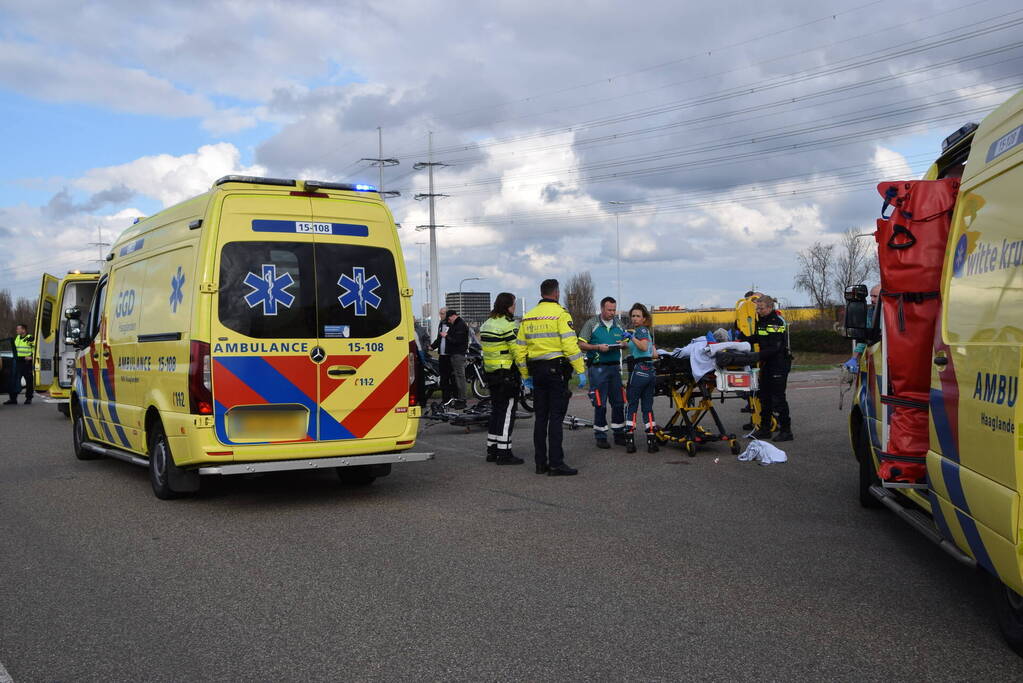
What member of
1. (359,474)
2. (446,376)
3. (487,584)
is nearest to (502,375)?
(359,474)

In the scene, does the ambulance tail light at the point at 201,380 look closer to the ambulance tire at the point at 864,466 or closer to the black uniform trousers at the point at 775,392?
the ambulance tire at the point at 864,466

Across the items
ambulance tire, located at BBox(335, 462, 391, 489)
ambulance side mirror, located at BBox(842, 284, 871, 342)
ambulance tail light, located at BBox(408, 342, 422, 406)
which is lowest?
ambulance tire, located at BBox(335, 462, 391, 489)

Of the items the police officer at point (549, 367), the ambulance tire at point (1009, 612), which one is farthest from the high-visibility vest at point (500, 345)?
the ambulance tire at point (1009, 612)

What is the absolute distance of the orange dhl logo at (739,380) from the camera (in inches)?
436

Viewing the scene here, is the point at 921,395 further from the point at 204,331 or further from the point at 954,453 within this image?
the point at 204,331

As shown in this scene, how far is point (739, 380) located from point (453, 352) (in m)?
7.99

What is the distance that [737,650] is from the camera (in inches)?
177

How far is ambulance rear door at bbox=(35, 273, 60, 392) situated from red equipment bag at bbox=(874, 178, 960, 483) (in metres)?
17.2

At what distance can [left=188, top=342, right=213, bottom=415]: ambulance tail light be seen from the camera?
7.92 m

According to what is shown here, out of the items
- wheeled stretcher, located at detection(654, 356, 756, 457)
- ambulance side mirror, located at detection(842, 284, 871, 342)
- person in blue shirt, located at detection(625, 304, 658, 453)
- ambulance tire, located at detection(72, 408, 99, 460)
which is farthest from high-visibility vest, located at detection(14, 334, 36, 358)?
ambulance side mirror, located at detection(842, 284, 871, 342)

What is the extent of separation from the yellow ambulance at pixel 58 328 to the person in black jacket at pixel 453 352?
6.54 m

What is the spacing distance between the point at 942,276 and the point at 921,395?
2.80ft

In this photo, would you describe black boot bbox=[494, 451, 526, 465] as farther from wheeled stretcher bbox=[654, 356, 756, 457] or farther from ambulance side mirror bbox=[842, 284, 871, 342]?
ambulance side mirror bbox=[842, 284, 871, 342]

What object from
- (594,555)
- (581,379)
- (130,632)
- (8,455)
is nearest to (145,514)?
(130,632)
